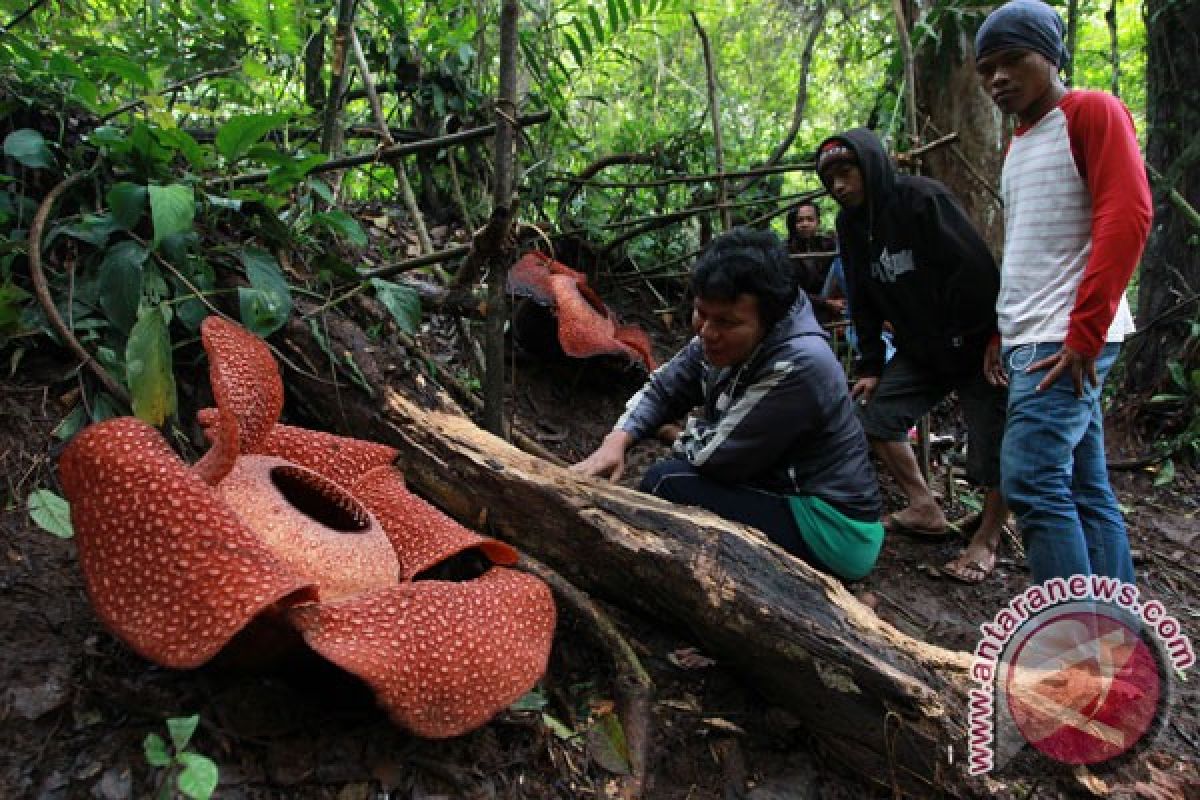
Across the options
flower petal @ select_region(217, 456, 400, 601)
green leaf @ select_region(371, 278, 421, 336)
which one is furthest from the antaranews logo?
green leaf @ select_region(371, 278, 421, 336)

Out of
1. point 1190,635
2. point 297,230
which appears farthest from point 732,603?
point 1190,635

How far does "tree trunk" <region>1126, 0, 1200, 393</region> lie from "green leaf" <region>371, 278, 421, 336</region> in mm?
5658

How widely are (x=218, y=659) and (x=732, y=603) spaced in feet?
4.32

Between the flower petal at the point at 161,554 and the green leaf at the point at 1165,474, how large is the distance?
571 cm

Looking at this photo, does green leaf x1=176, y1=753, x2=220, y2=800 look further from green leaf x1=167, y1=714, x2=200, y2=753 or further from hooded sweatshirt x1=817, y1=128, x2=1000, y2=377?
hooded sweatshirt x1=817, y1=128, x2=1000, y2=377

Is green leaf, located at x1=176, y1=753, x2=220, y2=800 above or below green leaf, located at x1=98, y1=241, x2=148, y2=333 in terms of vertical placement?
below

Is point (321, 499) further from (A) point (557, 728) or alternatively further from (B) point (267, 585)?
(A) point (557, 728)

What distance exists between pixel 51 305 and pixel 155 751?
4.66 feet

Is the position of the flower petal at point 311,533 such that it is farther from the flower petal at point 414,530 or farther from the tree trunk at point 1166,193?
the tree trunk at point 1166,193

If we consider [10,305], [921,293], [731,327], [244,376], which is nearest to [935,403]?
[921,293]

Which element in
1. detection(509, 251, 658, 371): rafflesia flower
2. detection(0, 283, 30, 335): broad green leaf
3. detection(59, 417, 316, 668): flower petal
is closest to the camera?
detection(59, 417, 316, 668): flower petal

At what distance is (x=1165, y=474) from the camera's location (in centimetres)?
532

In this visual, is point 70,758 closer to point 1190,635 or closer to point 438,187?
point 1190,635

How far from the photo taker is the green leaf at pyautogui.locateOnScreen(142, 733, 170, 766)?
156cm
